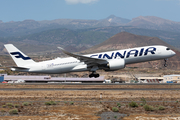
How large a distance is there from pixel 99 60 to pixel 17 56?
15.6 meters

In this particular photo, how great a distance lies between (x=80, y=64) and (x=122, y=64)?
25.6 feet

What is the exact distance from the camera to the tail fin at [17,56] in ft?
155

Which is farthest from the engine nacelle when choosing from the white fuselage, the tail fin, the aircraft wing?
the tail fin

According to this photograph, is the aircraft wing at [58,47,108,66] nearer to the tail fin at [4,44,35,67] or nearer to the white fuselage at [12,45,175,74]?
the white fuselage at [12,45,175,74]

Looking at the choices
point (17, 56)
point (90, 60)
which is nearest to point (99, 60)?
point (90, 60)

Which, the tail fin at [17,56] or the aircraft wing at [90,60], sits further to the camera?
the tail fin at [17,56]

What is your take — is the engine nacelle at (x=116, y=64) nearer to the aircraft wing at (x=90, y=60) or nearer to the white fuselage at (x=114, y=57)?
the white fuselage at (x=114, y=57)

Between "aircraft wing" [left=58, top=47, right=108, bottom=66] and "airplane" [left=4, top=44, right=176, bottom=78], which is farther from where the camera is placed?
"airplane" [left=4, top=44, right=176, bottom=78]

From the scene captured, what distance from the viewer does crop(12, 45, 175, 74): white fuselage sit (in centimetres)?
4503

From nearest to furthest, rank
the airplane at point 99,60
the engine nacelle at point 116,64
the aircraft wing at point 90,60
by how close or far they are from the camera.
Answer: the engine nacelle at point 116,64, the aircraft wing at point 90,60, the airplane at point 99,60

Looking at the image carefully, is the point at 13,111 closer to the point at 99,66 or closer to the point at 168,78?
the point at 99,66

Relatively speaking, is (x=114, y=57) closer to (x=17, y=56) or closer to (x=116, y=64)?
(x=116, y=64)

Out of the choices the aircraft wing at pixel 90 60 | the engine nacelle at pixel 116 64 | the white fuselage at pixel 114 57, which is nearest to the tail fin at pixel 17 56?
the white fuselage at pixel 114 57

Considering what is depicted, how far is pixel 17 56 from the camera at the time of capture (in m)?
47.8
